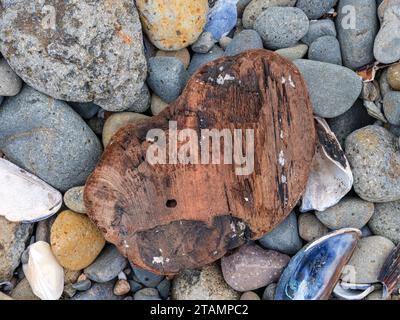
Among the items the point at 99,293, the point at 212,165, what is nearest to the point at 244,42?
the point at 212,165

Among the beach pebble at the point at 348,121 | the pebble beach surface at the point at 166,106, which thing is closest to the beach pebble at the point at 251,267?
the pebble beach surface at the point at 166,106

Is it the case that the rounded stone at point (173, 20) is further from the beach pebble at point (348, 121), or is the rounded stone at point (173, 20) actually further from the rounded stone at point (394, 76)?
the rounded stone at point (394, 76)

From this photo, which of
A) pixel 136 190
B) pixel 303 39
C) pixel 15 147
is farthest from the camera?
pixel 303 39

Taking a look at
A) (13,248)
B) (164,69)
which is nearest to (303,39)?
(164,69)

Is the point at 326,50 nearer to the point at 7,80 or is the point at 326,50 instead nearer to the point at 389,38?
the point at 389,38

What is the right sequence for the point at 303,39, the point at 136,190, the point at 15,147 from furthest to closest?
the point at 303,39 < the point at 15,147 < the point at 136,190

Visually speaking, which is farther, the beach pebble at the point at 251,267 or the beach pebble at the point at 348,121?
the beach pebble at the point at 348,121
